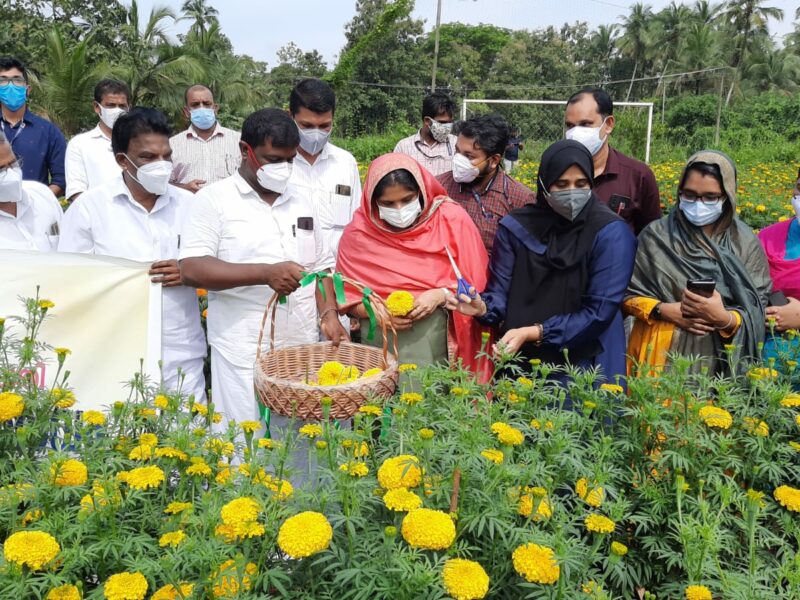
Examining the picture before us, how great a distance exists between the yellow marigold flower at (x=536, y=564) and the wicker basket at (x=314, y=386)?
2.15 feet

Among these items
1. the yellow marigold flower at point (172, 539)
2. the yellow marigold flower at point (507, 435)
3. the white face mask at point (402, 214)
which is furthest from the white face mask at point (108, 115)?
the yellow marigold flower at point (507, 435)

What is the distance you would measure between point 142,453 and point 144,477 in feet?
0.51

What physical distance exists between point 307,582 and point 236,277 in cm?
154

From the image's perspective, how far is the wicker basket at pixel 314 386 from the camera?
207cm

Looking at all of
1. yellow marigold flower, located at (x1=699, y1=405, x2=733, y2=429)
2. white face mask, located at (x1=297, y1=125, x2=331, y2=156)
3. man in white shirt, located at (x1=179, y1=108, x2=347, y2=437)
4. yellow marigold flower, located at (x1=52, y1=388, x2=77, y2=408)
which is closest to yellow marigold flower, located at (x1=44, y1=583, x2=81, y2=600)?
yellow marigold flower, located at (x1=52, y1=388, x2=77, y2=408)

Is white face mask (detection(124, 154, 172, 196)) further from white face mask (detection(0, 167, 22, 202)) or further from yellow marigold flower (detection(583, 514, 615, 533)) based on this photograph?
yellow marigold flower (detection(583, 514, 615, 533))

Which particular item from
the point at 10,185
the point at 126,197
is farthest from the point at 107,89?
the point at 126,197

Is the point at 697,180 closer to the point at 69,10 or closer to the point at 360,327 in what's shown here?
the point at 360,327

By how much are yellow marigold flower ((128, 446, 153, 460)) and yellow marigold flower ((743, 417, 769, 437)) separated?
1464mm

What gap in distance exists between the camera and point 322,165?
3.89 meters

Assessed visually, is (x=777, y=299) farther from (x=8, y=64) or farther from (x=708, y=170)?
(x=8, y=64)

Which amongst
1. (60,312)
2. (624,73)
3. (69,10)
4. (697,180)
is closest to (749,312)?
(697,180)

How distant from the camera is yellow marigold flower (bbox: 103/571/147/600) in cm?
121

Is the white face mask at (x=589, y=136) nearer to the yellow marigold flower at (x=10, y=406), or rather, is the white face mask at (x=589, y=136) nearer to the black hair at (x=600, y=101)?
the black hair at (x=600, y=101)
